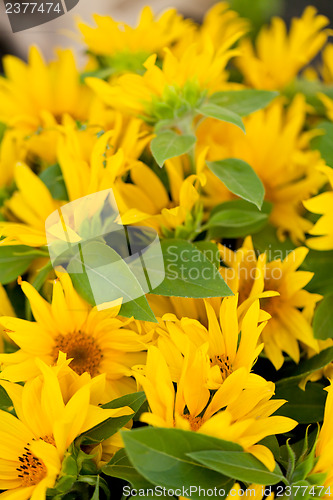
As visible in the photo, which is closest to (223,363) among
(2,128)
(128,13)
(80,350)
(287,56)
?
(80,350)

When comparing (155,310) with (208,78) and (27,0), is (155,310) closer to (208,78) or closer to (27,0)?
(208,78)

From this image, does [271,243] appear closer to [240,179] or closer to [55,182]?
[240,179]

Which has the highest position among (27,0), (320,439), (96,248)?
(27,0)

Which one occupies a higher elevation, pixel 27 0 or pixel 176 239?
pixel 27 0

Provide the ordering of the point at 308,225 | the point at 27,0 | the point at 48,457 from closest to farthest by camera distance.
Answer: the point at 48,457 → the point at 308,225 → the point at 27,0

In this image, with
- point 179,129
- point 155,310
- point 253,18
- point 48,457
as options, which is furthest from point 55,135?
point 253,18

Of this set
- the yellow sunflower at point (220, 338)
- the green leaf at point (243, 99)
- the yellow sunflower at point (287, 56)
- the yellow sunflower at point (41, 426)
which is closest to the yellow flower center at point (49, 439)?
the yellow sunflower at point (41, 426)
